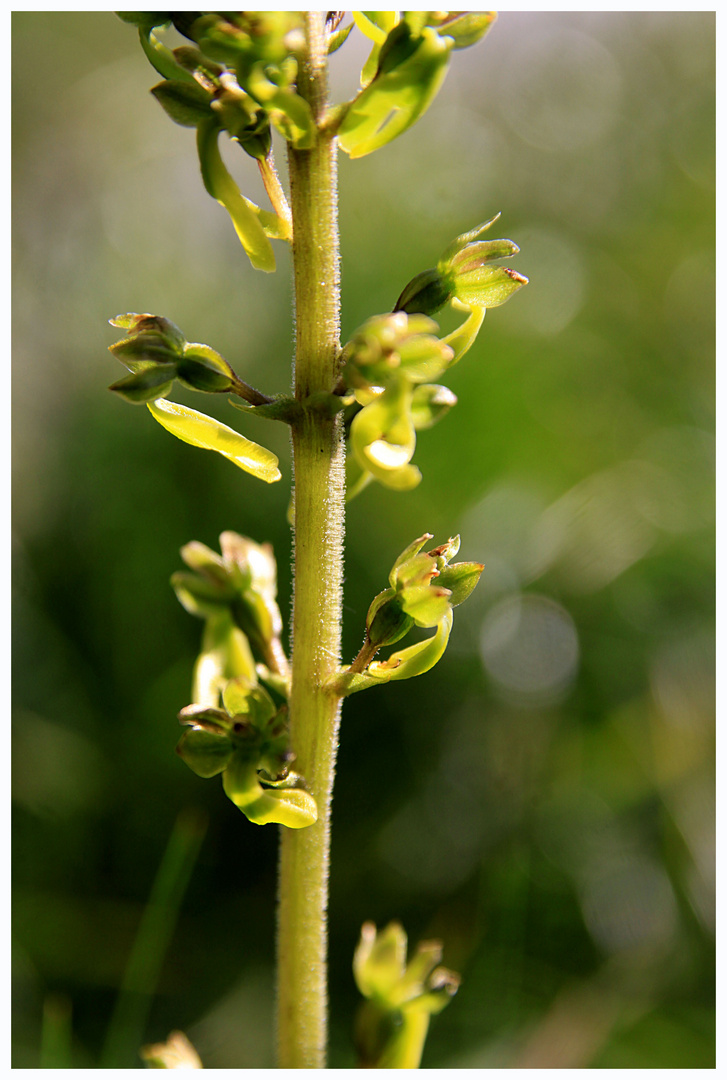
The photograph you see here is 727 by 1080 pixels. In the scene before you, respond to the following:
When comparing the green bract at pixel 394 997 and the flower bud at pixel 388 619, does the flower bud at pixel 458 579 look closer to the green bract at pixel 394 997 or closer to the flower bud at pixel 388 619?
the flower bud at pixel 388 619

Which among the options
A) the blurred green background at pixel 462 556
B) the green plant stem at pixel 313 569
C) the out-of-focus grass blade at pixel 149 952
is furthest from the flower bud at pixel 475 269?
the blurred green background at pixel 462 556

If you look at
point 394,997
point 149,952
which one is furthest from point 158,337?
point 149,952

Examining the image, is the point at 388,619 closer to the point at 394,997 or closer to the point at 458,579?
the point at 458,579

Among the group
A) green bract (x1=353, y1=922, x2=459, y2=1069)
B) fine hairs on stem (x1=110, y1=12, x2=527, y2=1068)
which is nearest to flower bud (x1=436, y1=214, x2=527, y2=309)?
fine hairs on stem (x1=110, y1=12, x2=527, y2=1068)

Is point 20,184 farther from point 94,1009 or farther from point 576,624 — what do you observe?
point 94,1009

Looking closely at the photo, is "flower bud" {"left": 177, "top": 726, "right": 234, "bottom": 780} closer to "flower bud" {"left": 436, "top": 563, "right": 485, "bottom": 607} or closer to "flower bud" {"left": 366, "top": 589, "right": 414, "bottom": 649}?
"flower bud" {"left": 366, "top": 589, "right": 414, "bottom": 649}
